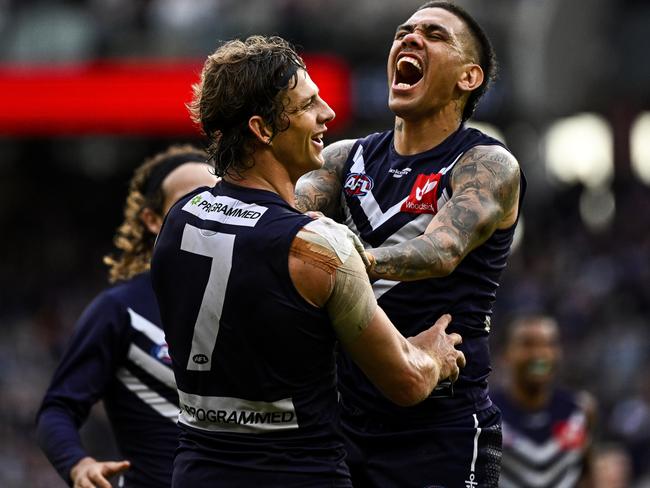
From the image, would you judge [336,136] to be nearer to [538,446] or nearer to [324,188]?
[538,446]

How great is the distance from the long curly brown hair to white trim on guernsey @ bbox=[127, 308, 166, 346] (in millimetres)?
338

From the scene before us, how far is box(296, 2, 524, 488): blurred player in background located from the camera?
4.86m

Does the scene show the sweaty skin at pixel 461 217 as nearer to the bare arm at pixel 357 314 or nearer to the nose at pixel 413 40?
the bare arm at pixel 357 314

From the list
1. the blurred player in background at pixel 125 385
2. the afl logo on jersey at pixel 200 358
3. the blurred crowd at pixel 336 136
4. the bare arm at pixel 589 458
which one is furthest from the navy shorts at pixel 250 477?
the blurred crowd at pixel 336 136

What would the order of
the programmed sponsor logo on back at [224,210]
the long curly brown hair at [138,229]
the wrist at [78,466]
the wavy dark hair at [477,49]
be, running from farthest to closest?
the long curly brown hair at [138,229]
the wrist at [78,466]
the wavy dark hair at [477,49]
the programmed sponsor logo on back at [224,210]

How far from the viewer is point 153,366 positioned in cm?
572

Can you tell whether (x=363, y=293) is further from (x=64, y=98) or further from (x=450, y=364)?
(x=64, y=98)

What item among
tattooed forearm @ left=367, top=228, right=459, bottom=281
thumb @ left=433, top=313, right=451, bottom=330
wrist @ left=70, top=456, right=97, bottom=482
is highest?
tattooed forearm @ left=367, top=228, right=459, bottom=281

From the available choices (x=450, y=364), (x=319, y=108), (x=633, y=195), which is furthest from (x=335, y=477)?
(x=633, y=195)

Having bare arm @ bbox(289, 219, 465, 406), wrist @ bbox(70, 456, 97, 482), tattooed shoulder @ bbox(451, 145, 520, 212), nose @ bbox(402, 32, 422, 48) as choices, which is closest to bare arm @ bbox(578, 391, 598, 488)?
tattooed shoulder @ bbox(451, 145, 520, 212)

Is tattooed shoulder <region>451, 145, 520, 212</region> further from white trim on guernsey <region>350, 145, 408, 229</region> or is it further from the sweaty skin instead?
white trim on guernsey <region>350, 145, 408, 229</region>

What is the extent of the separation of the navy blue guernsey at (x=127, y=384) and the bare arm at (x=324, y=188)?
992 millimetres

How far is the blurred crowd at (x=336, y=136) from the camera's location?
52.8 feet

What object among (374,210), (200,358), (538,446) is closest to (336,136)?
(538,446)
